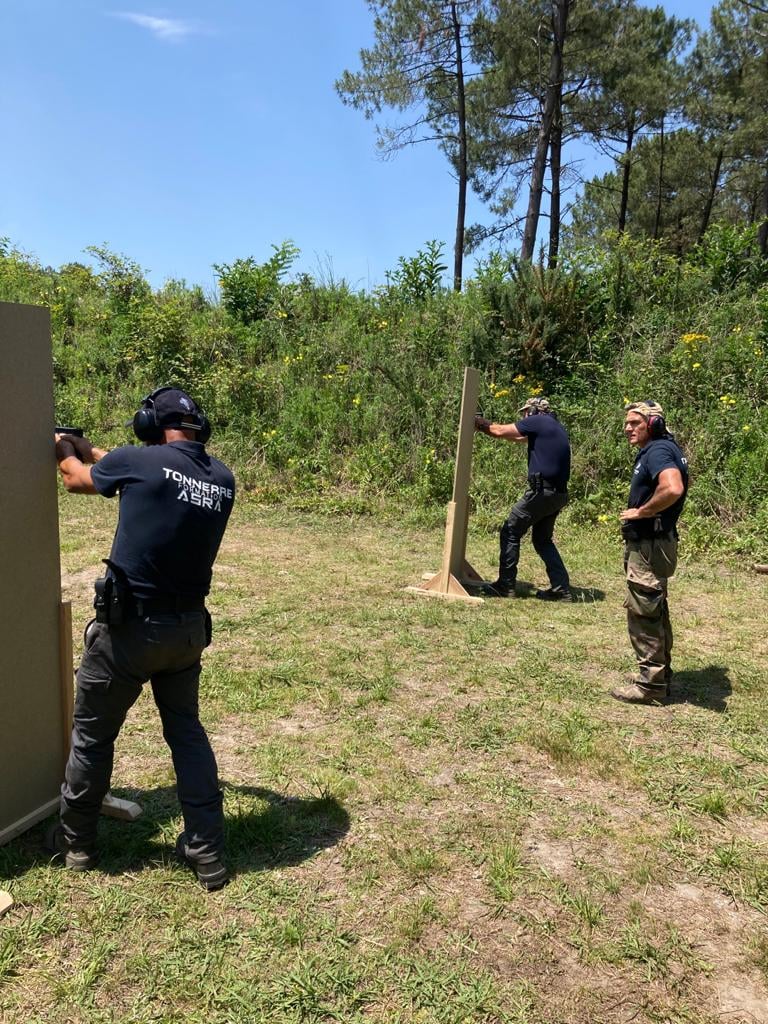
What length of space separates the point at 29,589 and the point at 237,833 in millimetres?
1378

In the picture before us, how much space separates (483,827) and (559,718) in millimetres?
1320

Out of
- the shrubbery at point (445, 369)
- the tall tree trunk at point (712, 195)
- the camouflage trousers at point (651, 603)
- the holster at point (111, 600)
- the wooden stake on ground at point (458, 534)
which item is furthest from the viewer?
the tall tree trunk at point (712, 195)

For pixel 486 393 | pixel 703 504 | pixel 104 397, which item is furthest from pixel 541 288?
pixel 104 397

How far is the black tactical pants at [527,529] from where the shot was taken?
7320 mm

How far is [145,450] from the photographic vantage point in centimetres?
291

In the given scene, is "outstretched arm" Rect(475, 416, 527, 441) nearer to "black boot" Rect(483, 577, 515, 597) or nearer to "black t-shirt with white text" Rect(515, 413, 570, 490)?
"black t-shirt with white text" Rect(515, 413, 570, 490)

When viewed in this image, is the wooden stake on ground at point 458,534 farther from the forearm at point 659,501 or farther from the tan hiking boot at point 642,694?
the forearm at point 659,501

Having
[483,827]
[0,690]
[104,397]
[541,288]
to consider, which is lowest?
[483,827]

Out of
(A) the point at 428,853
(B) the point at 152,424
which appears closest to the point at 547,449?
(A) the point at 428,853

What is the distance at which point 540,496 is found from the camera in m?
7.29

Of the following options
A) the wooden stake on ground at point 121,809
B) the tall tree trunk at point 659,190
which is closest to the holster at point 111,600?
the wooden stake on ground at point 121,809

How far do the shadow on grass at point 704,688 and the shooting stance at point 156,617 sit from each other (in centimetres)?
329

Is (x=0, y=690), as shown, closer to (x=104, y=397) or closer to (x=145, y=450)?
(x=145, y=450)

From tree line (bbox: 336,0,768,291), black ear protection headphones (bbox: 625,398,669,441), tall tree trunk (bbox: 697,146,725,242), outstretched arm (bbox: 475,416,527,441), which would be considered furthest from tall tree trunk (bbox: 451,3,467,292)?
black ear protection headphones (bbox: 625,398,669,441)
